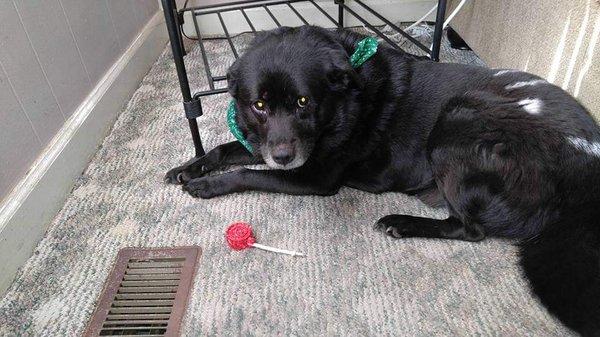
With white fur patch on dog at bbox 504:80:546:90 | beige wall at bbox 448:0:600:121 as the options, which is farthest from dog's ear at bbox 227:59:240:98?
beige wall at bbox 448:0:600:121

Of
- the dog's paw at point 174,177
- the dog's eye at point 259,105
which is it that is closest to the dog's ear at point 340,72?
the dog's eye at point 259,105

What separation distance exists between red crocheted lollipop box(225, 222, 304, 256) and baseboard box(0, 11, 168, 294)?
53 cm

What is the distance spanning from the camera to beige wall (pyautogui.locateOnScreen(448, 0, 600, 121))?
1129 millimetres

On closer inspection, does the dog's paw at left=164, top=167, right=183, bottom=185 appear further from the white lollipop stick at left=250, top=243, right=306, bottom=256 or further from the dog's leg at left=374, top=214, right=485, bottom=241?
the dog's leg at left=374, top=214, right=485, bottom=241

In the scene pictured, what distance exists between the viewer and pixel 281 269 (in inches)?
39.8

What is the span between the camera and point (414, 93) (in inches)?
48.1

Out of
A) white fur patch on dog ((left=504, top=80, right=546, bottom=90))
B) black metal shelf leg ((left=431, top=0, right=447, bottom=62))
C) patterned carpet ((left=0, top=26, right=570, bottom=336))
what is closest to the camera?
patterned carpet ((left=0, top=26, right=570, bottom=336))

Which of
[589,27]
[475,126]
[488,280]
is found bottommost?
[488,280]

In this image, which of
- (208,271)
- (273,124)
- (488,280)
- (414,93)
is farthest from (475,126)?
(208,271)

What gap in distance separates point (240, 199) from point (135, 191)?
0.34m

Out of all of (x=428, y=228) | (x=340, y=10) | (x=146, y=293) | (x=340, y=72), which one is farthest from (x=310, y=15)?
(x=146, y=293)

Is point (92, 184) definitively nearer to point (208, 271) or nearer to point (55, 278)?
point (55, 278)

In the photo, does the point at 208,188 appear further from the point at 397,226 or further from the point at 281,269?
the point at 397,226

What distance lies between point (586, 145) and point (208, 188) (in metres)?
1.01
